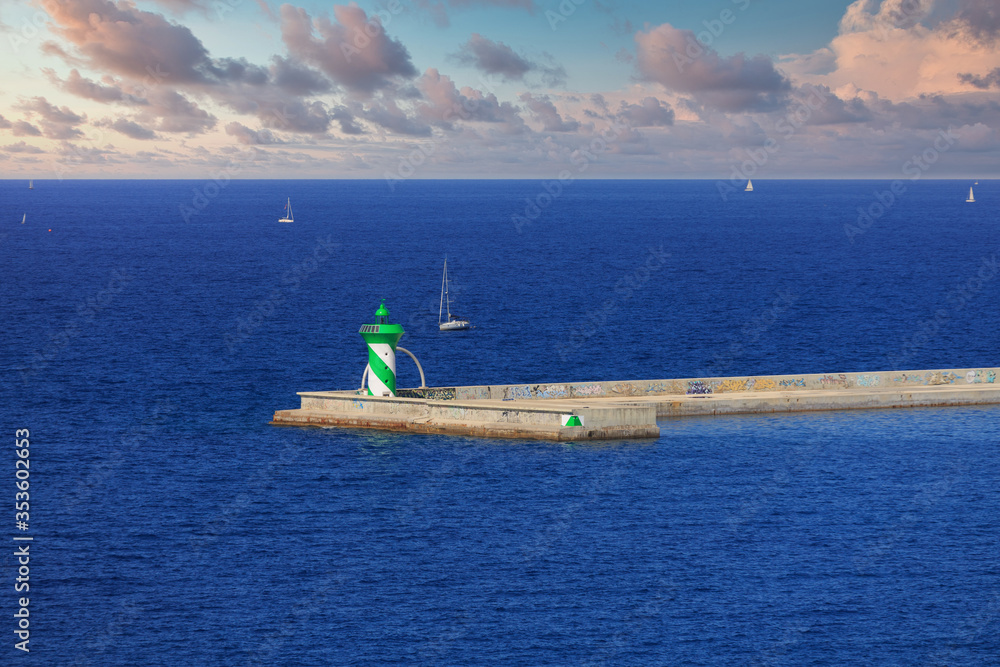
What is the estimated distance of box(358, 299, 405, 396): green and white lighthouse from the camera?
6862 centimetres

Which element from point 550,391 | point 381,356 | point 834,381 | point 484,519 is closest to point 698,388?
point 834,381

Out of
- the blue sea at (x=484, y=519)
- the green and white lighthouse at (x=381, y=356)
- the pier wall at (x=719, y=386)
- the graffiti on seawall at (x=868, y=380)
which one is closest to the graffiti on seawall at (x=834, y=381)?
the pier wall at (x=719, y=386)

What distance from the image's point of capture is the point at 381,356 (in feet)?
226

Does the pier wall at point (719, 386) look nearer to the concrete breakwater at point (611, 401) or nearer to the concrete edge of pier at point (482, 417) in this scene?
the concrete breakwater at point (611, 401)

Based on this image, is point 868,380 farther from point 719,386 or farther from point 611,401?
point 611,401

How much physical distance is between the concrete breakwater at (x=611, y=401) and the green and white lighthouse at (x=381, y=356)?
41.2 inches

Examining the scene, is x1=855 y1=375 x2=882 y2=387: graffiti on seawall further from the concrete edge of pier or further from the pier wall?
the concrete edge of pier

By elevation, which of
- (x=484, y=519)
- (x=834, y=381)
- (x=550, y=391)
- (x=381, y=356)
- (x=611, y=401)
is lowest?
(x=484, y=519)

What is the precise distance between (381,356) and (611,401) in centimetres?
1526

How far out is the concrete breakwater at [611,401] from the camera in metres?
65.3

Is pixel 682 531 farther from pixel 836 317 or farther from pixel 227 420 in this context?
pixel 836 317

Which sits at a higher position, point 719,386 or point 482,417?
point 719,386

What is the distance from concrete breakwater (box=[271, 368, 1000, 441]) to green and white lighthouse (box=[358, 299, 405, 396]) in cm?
105

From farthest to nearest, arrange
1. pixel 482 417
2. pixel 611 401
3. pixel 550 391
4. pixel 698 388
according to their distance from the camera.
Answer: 1. pixel 698 388
2. pixel 550 391
3. pixel 611 401
4. pixel 482 417
